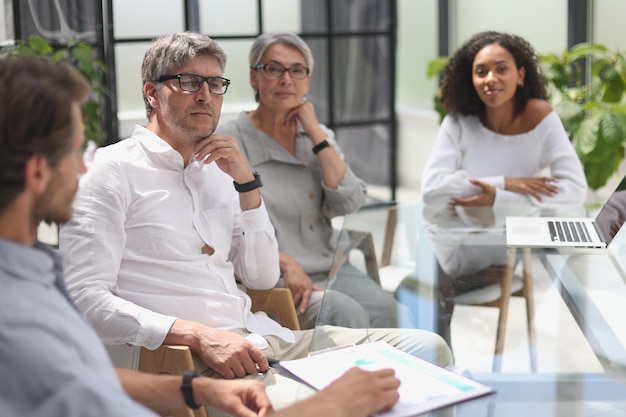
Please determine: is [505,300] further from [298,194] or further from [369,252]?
[298,194]

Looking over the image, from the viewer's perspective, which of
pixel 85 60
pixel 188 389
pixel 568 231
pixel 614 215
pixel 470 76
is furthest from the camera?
pixel 85 60

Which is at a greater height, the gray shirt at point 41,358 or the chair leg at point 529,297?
Answer: the gray shirt at point 41,358

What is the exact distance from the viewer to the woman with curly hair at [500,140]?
130 inches

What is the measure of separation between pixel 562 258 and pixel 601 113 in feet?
5.93

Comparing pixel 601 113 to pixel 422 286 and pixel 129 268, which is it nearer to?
pixel 422 286

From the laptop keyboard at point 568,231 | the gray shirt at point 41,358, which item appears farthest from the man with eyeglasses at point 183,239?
the laptop keyboard at point 568,231

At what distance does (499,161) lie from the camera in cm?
340

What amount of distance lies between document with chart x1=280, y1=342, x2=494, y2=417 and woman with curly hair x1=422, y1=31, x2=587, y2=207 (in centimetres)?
170

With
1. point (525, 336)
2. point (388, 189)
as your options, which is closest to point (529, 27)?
point (388, 189)

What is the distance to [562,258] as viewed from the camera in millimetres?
2514

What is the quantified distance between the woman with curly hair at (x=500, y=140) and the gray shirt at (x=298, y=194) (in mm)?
515

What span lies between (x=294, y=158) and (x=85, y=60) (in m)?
1.51

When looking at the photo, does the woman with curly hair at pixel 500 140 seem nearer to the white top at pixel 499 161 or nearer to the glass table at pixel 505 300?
the white top at pixel 499 161

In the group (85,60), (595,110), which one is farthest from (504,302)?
(85,60)
